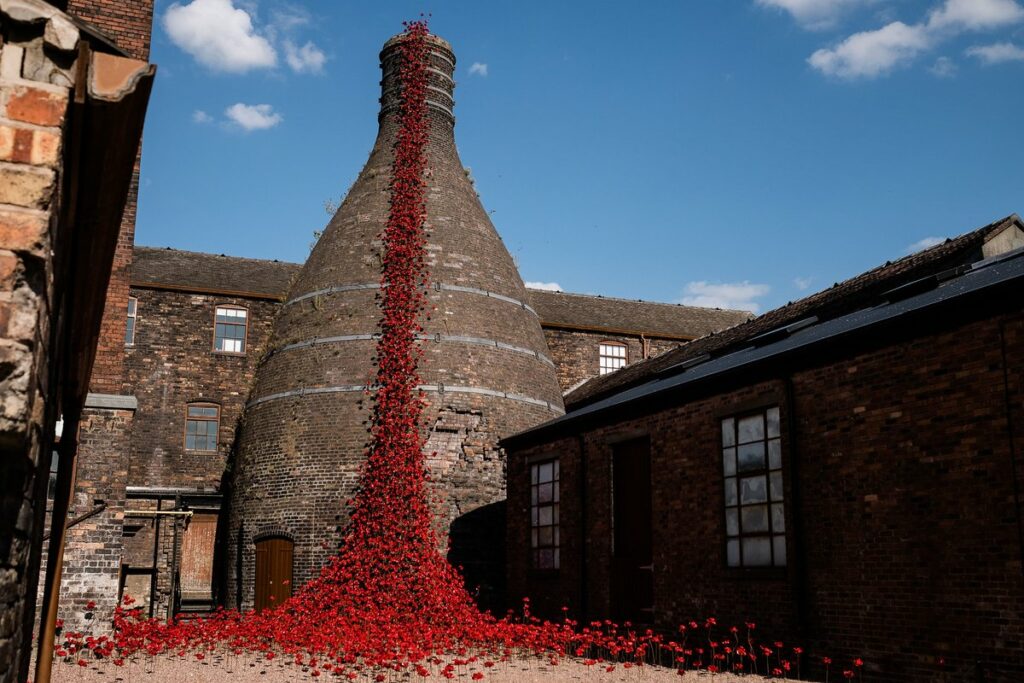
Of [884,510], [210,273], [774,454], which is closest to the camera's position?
[884,510]

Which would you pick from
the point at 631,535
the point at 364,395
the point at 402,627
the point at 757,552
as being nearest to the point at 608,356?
the point at 364,395

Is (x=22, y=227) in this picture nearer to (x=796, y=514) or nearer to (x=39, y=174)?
(x=39, y=174)

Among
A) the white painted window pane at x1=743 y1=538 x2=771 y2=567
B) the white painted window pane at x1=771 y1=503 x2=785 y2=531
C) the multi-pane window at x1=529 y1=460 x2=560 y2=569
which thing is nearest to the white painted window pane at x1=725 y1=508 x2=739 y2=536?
the white painted window pane at x1=743 y1=538 x2=771 y2=567

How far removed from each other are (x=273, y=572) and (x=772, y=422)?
11989 mm

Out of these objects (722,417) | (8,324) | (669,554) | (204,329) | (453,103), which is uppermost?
(453,103)

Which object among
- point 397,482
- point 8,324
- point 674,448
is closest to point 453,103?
point 397,482

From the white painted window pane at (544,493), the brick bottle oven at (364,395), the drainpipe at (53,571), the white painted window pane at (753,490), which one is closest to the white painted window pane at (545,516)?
the white painted window pane at (544,493)

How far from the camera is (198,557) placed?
76.3ft

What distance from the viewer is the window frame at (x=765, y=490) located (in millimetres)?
11023

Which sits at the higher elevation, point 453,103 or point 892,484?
point 453,103

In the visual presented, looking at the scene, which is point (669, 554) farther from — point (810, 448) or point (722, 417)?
point (810, 448)

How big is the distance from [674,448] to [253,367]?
15.8 meters

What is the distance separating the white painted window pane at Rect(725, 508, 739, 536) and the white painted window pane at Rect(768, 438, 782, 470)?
817mm

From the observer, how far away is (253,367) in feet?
84.9
